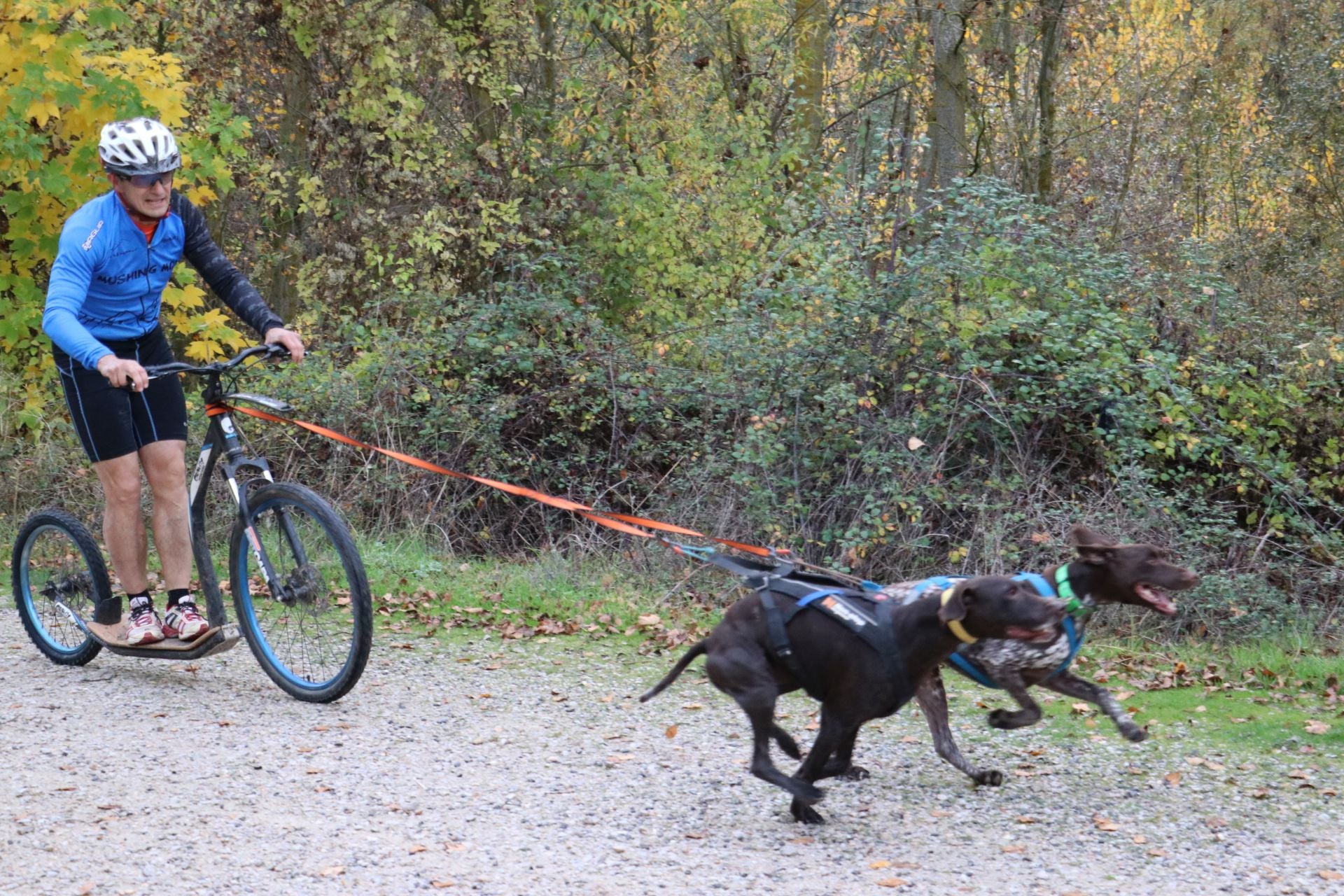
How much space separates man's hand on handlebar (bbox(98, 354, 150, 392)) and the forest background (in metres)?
4.30

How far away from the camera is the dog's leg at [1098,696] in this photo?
4.87m

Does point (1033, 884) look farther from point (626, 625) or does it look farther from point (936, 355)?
point (936, 355)

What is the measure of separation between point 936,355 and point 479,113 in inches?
342

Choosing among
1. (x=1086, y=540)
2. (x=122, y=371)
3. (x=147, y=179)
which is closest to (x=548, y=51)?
(x=147, y=179)

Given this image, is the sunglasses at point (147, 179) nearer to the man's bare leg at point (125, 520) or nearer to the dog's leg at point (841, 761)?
the man's bare leg at point (125, 520)

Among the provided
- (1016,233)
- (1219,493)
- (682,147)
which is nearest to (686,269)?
(682,147)

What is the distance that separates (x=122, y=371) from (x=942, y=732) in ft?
12.3

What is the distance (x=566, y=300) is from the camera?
39.7 feet

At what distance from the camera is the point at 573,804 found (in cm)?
494

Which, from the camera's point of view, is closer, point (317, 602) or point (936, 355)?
point (317, 602)

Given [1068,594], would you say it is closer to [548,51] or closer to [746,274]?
[746,274]

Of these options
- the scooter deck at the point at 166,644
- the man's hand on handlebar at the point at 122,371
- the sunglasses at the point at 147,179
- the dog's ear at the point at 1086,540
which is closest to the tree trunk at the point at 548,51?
the sunglasses at the point at 147,179

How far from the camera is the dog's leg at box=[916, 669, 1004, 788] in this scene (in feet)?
16.8

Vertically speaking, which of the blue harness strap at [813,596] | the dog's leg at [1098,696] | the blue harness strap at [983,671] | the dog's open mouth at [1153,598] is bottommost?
the dog's leg at [1098,696]
